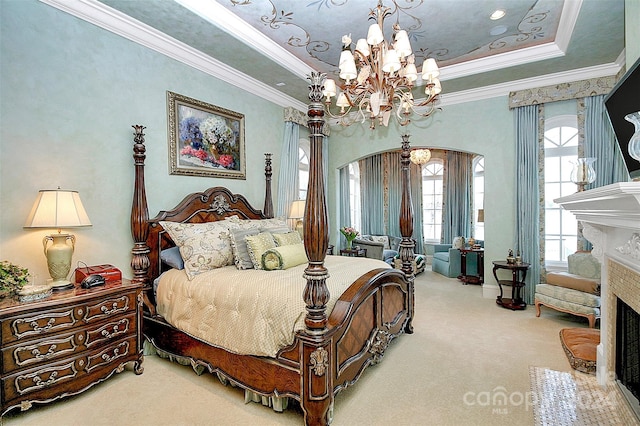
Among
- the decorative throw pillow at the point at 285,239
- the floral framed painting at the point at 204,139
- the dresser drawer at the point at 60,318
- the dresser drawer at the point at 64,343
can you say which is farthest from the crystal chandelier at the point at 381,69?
the dresser drawer at the point at 64,343

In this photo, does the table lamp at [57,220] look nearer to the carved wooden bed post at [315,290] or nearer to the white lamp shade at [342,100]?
the carved wooden bed post at [315,290]

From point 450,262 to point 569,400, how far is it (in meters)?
4.35

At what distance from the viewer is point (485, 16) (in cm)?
315

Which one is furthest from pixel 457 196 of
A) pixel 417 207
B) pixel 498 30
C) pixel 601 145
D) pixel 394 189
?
pixel 498 30

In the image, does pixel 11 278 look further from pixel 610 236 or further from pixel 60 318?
pixel 610 236

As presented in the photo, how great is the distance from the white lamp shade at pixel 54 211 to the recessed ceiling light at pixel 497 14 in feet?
13.3

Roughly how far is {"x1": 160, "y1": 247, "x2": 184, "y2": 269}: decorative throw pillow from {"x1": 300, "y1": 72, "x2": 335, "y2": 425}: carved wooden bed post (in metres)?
1.62

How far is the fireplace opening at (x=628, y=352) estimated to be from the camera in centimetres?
200

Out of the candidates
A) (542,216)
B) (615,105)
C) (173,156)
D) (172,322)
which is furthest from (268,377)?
(542,216)

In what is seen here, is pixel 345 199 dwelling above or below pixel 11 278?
above

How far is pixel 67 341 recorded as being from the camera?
225 centimetres

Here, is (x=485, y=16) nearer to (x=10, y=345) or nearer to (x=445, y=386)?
(x=445, y=386)

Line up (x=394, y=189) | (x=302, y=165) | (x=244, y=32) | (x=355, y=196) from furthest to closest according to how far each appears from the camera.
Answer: (x=355, y=196) → (x=394, y=189) → (x=302, y=165) → (x=244, y=32)

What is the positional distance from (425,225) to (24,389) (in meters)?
7.67
